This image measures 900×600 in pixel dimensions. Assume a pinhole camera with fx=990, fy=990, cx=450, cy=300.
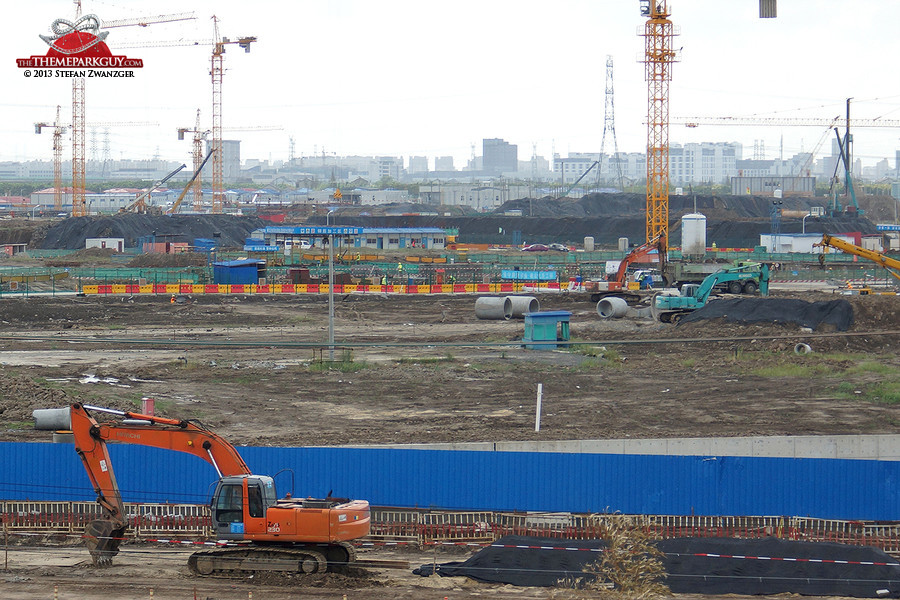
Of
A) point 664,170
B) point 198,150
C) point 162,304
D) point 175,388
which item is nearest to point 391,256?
point 664,170

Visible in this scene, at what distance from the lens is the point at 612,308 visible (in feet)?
180

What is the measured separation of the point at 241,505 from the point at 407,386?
19869 mm

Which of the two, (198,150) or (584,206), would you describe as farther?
(198,150)

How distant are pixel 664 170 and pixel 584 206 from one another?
9367 cm

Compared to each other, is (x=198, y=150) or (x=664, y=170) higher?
(x=198, y=150)

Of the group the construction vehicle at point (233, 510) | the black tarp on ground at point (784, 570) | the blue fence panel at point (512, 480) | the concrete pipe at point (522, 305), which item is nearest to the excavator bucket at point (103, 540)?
the construction vehicle at point (233, 510)

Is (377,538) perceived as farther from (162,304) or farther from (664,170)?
(664,170)

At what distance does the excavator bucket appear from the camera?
1836 cm

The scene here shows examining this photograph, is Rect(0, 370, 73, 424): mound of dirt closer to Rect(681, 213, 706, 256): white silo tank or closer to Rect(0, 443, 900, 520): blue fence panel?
Rect(0, 443, 900, 520): blue fence panel

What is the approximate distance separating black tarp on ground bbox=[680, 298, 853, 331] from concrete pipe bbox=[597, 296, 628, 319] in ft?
21.2

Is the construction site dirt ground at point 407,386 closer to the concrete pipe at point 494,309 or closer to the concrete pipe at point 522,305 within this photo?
the concrete pipe at point 494,309

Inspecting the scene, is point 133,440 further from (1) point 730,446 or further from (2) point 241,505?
(1) point 730,446

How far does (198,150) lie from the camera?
18200cm

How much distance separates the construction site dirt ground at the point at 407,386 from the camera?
1911 cm
